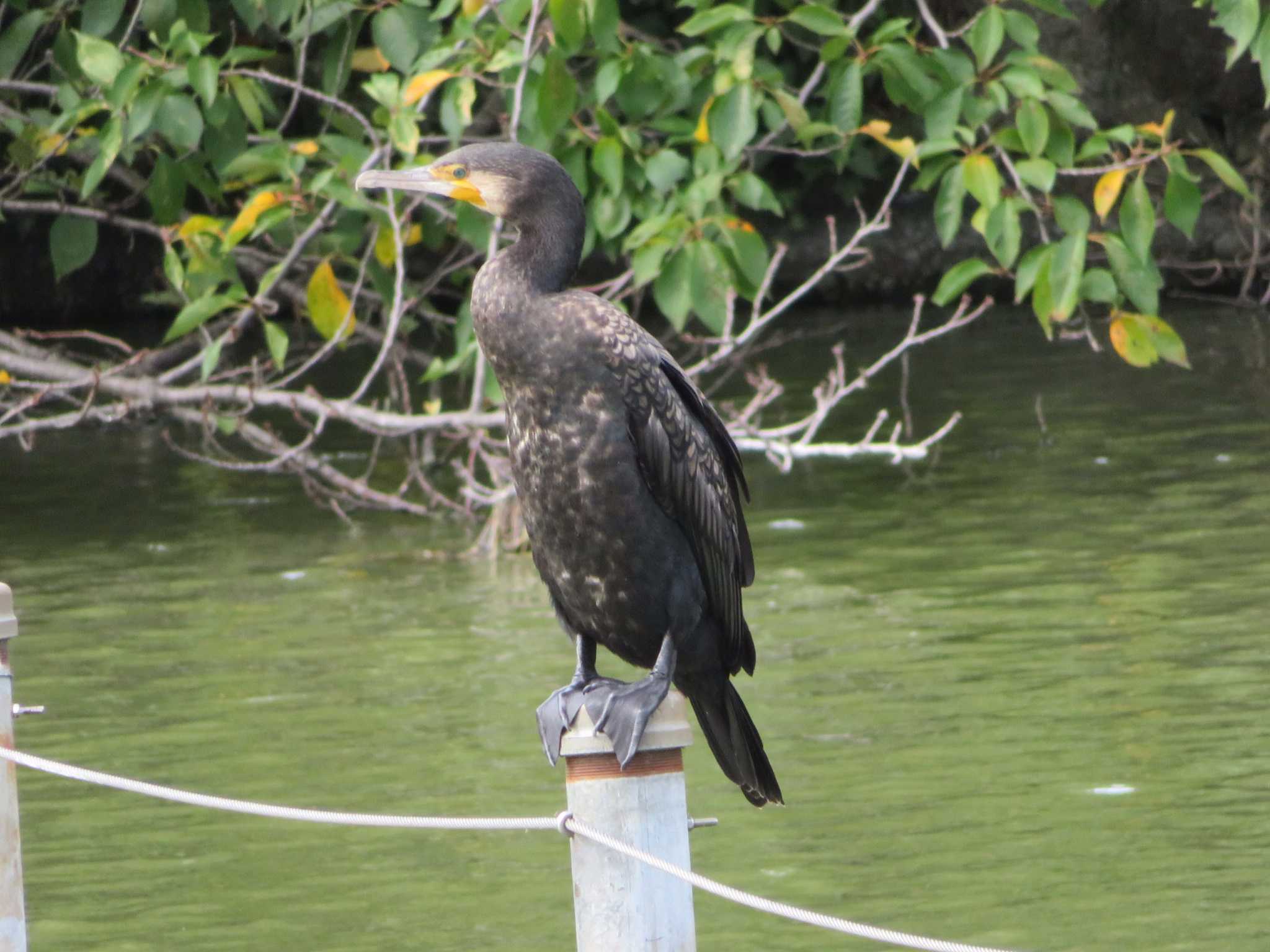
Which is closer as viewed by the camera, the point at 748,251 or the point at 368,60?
the point at 748,251

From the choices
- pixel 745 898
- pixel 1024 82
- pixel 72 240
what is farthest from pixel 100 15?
pixel 745 898

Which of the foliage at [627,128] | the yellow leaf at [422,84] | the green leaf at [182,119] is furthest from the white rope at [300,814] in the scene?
the green leaf at [182,119]

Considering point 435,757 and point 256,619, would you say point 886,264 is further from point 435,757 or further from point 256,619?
point 435,757

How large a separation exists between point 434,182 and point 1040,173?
322 centimetres

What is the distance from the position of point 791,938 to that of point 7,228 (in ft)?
42.7

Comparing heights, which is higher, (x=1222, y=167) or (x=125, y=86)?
(x=125, y=86)

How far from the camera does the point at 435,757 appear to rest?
4.86 m

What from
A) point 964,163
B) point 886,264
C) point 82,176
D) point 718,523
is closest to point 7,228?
point 886,264

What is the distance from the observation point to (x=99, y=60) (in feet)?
20.8

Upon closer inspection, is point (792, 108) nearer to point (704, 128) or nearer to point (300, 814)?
point (704, 128)

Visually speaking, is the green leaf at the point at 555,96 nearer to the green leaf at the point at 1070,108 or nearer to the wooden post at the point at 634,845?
the green leaf at the point at 1070,108

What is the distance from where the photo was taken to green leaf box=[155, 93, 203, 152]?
6.30 metres

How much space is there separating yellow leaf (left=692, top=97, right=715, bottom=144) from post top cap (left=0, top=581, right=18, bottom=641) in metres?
3.56

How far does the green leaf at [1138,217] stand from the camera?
604 cm
